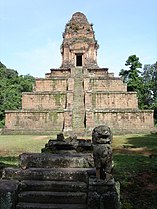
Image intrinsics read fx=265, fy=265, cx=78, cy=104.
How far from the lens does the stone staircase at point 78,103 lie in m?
20.0

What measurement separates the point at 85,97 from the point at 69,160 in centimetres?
1616

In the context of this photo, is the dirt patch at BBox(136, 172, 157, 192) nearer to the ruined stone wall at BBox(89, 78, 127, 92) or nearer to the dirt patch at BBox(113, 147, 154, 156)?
the dirt patch at BBox(113, 147, 154, 156)

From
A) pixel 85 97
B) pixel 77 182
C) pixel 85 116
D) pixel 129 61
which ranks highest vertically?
pixel 129 61

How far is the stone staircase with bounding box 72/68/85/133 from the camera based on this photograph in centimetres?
2000

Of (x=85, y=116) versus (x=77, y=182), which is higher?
(x=85, y=116)

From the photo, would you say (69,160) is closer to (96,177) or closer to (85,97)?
(96,177)

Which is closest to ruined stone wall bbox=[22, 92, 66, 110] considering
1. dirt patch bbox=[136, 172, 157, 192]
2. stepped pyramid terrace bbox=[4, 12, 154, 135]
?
stepped pyramid terrace bbox=[4, 12, 154, 135]

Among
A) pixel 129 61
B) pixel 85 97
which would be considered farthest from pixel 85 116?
pixel 129 61

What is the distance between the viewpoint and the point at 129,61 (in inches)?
1406

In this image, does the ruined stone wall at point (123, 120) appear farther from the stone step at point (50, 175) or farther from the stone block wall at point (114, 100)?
the stone step at point (50, 175)

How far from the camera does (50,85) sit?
877 inches

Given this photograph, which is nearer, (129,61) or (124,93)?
(124,93)

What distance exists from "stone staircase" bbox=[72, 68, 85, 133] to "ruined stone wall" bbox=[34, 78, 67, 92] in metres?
1.19

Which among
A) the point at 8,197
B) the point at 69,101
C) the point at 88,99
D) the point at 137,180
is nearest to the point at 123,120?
the point at 88,99
